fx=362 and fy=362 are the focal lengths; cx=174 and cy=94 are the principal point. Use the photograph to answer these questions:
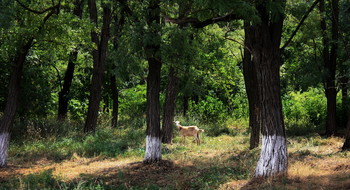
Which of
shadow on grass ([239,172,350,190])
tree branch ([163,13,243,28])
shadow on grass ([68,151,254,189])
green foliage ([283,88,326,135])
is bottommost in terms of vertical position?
shadow on grass ([68,151,254,189])

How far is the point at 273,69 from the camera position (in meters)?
8.18

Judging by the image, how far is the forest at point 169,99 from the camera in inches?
319

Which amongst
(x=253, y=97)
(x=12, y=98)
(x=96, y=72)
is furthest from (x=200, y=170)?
(x=96, y=72)

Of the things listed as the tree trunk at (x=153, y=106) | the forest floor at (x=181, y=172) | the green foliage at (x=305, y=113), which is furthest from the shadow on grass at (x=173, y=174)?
the green foliage at (x=305, y=113)

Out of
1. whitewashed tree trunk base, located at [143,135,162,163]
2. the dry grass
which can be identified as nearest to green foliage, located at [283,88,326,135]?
the dry grass

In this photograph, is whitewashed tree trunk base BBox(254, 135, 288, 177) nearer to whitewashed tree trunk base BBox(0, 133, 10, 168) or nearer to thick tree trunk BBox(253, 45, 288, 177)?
thick tree trunk BBox(253, 45, 288, 177)

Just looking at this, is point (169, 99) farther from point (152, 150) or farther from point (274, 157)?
point (274, 157)

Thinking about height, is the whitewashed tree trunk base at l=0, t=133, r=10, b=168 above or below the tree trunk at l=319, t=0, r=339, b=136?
below

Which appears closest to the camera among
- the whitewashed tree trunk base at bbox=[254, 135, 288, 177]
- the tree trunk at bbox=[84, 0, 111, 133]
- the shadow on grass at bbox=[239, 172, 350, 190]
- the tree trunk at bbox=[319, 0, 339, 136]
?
the shadow on grass at bbox=[239, 172, 350, 190]

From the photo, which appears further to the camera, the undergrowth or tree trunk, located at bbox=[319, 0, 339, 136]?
tree trunk, located at bbox=[319, 0, 339, 136]

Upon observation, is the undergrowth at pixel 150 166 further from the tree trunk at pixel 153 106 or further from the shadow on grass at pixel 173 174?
the tree trunk at pixel 153 106

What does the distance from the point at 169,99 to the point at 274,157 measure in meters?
7.21

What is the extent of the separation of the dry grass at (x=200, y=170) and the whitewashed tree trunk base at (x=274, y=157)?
26 cm

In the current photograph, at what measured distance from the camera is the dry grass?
767 cm
